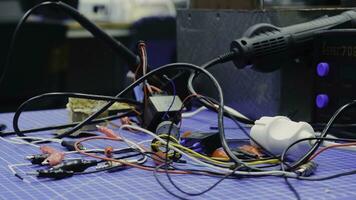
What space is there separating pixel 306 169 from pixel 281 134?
0.08 m

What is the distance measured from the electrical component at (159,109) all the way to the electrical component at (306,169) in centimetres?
22

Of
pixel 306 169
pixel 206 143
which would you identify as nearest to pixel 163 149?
pixel 206 143

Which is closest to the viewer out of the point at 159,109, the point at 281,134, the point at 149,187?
the point at 149,187

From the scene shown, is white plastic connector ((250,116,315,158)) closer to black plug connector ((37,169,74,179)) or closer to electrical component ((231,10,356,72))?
electrical component ((231,10,356,72))

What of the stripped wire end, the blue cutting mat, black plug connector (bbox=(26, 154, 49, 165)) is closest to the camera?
the blue cutting mat

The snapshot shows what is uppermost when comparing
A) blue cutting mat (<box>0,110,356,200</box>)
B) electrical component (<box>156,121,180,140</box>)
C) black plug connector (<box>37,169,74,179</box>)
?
electrical component (<box>156,121,180,140</box>)

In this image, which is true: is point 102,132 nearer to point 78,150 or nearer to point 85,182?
point 78,150

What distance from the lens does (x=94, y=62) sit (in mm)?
2908

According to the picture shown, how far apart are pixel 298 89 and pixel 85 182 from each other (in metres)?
0.44

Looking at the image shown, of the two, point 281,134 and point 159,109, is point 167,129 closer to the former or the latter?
point 159,109

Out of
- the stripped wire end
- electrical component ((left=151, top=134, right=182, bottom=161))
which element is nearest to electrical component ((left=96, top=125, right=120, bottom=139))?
the stripped wire end

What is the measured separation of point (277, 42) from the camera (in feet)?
2.84

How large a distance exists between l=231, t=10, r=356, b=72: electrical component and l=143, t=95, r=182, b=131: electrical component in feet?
0.35

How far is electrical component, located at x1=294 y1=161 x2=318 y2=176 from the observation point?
2.13ft
